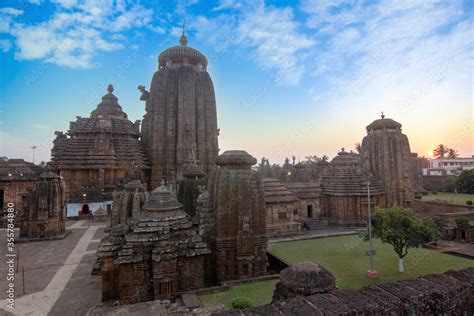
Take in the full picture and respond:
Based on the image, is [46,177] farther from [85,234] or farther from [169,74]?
[169,74]

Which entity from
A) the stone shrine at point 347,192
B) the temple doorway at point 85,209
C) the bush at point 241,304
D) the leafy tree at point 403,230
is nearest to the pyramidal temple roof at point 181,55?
the temple doorway at point 85,209

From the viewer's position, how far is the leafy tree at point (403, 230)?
12.6 metres

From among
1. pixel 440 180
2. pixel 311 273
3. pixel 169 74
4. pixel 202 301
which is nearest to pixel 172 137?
pixel 169 74

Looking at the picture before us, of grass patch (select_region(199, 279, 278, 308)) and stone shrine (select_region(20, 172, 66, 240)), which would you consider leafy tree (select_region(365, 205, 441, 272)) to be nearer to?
grass patch (select_region(199, 279, 278, 308))

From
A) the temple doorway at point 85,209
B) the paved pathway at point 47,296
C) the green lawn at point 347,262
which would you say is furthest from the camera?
the temple doorway at point 85,209

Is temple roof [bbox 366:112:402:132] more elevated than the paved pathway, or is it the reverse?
temple roof [bbox 366:112:402:132]

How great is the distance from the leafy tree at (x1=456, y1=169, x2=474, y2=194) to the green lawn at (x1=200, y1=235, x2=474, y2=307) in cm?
3555

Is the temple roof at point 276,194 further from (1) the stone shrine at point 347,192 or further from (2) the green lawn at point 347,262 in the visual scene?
(1) the stone shrine at point 347,192

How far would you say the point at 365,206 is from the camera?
2791 centimetres

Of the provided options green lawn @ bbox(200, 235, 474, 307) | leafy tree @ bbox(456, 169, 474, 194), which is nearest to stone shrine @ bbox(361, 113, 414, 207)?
green lawn @ bbox(200, 235, 474, 307)

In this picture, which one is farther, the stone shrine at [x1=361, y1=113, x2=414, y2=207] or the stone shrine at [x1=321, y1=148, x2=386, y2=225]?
the stone shrine at [x1=361, y1=113, x2=414, y2=207]

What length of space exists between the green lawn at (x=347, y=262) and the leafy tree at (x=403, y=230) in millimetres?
1162

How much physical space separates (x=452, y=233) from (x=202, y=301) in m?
21.0

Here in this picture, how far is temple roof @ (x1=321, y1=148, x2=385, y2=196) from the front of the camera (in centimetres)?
2850
